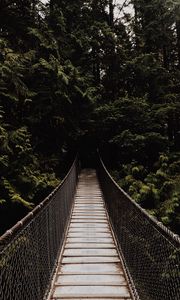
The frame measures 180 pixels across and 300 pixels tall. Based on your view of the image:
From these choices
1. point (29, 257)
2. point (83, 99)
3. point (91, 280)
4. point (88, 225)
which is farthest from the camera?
point (83, 99)

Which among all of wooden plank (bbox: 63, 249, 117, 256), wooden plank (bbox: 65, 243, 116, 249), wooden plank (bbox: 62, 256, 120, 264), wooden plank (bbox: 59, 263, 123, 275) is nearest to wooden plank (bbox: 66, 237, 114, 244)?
wooden plank (bbox: 65, 243, 116, 249)

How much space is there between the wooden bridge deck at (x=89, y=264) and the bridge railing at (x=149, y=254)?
21 centimetres

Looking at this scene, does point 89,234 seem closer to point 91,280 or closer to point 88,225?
point 88,225

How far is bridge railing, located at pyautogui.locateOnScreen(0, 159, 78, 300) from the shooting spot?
2.66 meters

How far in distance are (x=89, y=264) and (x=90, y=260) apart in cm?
17

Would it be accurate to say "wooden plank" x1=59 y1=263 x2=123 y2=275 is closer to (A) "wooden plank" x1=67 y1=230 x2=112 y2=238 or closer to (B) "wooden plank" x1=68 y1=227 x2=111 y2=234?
(A) "wooden plank" x1=67 y1=230 x2=112 y2=238

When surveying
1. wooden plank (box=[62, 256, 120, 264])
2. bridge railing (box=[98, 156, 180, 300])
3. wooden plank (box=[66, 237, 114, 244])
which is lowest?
wooden plank (box=[62, 256, 120, 264])

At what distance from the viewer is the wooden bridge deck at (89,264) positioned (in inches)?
167

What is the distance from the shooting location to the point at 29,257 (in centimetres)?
347

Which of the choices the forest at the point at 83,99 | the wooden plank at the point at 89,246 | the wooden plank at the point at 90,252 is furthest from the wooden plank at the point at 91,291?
the forest at the point at 83,99

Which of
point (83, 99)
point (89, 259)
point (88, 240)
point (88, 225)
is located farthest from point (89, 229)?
point (83, 99)

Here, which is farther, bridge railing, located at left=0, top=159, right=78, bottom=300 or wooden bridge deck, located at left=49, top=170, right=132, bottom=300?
wooden bridge deck, located at left=49, top=170, right=132, bottom=300

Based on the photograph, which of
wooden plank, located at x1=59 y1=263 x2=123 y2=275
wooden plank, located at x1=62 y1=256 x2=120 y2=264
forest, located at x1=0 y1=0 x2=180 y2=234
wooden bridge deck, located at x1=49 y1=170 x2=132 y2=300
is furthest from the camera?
forest, located at x1=0 y1=0 x2=180 y2=234

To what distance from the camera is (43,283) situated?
406 centimetres
